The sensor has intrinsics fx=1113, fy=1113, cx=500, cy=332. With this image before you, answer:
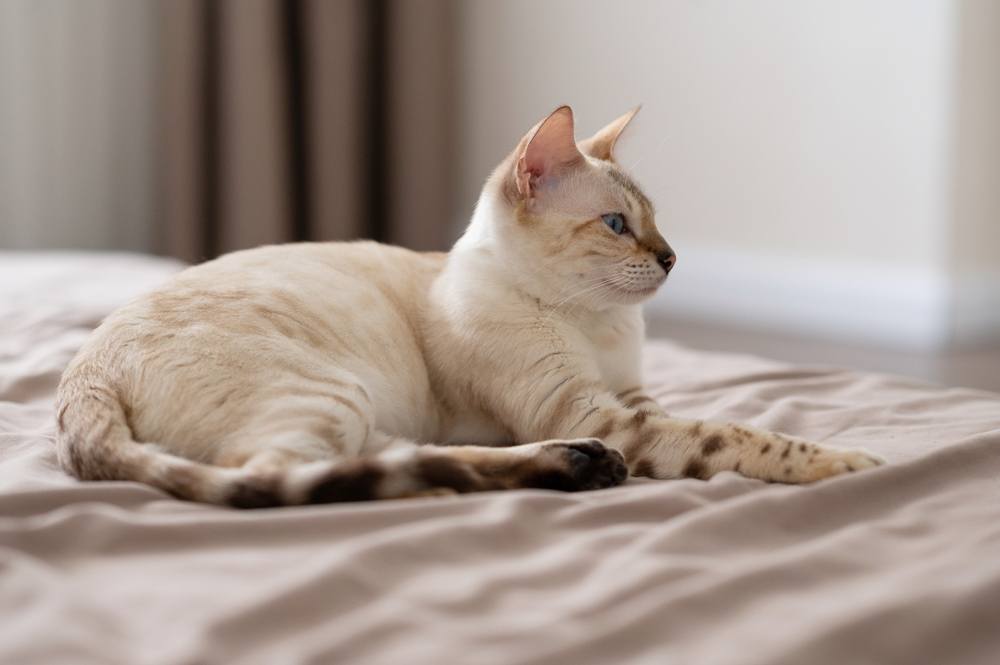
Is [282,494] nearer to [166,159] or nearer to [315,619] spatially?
[315,619]

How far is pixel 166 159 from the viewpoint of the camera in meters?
4.14

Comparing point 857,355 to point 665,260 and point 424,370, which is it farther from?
point 424,370

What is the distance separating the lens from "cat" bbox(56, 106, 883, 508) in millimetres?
1217

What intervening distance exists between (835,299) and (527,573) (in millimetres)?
3156

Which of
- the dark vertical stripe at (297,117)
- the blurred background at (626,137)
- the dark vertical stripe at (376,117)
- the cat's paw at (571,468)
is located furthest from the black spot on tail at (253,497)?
the dark vertical stripe at (376,117)

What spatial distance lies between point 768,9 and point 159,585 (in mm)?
3535

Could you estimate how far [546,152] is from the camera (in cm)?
164

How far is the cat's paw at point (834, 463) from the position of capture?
1.27m

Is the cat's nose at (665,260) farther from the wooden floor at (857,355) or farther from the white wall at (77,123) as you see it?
the white wall at (77,123)

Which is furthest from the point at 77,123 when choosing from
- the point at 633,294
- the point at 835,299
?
the point at 633,294

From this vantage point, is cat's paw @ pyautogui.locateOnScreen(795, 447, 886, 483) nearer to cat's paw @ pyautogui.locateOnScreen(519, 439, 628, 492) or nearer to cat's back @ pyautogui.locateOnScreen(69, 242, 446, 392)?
cat's paw @ pyautogui.locateOnScreen(519, 439, 628, 492)

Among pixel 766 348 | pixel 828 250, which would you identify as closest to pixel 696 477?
pixel 766 348

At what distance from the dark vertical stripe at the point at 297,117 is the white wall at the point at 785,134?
35.4 inches

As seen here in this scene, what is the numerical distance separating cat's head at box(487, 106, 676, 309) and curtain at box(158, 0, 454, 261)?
8.91 ft
